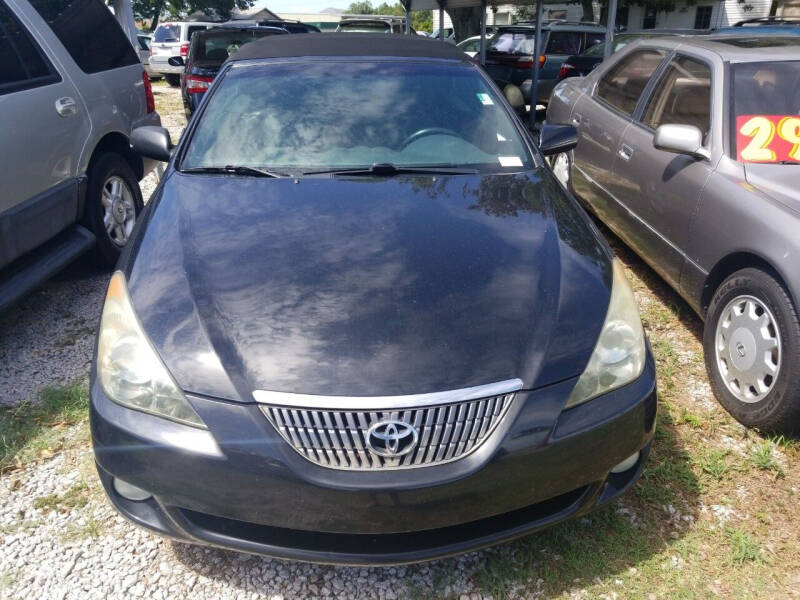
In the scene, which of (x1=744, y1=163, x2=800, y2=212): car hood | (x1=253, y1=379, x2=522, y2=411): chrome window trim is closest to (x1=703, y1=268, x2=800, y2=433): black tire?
(x1=744, y1=163, x2=800, y2=212): car hood

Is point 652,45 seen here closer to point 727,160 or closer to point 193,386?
point 727,160

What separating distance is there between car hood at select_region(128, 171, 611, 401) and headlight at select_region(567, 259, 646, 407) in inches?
1.6

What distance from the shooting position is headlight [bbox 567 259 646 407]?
6.22 ft

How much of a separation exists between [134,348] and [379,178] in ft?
4.18

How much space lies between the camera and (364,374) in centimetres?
177

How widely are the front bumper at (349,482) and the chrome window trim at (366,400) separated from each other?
0.06 metres

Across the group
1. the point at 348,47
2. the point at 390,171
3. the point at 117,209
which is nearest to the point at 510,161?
the point at 390,171

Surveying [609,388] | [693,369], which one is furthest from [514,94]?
[609,388]

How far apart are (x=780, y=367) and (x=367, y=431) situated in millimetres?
1881

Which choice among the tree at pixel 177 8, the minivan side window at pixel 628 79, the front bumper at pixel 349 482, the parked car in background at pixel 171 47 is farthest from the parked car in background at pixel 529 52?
the tree at pixel 177 8

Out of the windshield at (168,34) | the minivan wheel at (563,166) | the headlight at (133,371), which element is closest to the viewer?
the headlight at (133,371)

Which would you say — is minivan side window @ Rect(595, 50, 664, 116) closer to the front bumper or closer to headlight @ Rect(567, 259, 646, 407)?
headlight @ Rect(567, 259, 646, 407)

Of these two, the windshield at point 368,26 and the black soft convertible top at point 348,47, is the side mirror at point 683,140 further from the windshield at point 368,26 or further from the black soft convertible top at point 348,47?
the windshield at point 368,26

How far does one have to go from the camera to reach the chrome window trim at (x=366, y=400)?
5.63 feet
